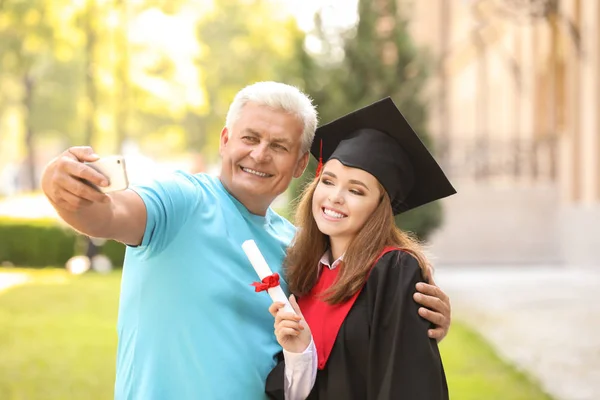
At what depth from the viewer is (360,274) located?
2.96 m

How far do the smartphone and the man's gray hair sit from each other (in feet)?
3.64

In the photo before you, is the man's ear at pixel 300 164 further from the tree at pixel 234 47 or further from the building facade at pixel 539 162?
the tree at pixel 234 47

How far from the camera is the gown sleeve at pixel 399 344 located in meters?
2.79

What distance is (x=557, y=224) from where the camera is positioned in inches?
724

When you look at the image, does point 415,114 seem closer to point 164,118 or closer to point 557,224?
point 557,224

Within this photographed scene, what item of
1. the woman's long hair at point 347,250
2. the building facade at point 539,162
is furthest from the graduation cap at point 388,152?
the building facade at point 539,162

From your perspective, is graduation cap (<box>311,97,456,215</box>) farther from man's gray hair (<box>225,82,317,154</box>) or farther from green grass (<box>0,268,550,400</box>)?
green grass (<box>0,268,550,400</box>)

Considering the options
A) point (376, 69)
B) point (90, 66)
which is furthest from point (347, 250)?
point (90, 66)

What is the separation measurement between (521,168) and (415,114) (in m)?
8.45

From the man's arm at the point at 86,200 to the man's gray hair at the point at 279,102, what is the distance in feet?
2.41

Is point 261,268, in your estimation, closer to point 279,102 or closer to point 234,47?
point 279,102

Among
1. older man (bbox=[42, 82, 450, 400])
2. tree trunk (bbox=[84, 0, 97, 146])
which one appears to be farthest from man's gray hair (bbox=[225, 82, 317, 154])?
tree trunk (bbox=[84, 0, 97, 146])

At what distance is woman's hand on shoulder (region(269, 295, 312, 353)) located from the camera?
277 cm

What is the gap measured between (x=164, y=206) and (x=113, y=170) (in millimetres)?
662
